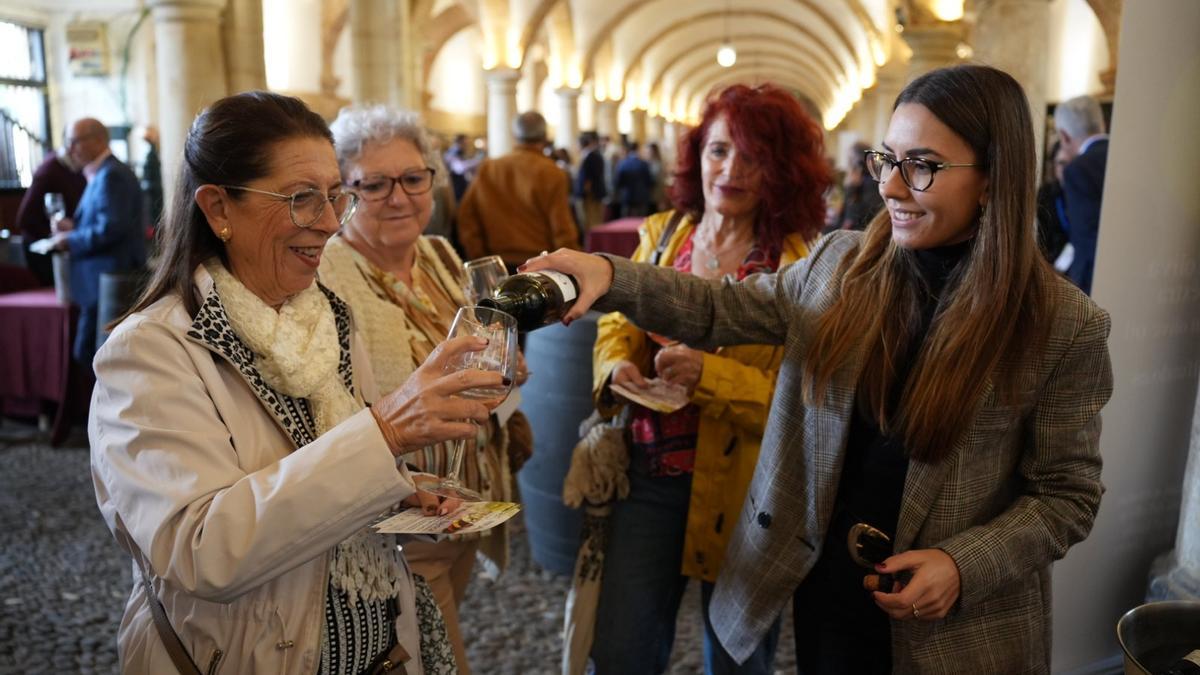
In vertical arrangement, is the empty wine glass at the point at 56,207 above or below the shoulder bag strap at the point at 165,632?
above

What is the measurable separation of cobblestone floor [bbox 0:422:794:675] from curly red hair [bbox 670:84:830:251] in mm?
1741

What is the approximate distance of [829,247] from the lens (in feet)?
6.40

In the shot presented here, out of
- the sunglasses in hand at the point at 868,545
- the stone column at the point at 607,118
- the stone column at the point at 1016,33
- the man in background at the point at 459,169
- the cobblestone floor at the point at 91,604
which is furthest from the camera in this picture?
the stone column at the point at 607,118

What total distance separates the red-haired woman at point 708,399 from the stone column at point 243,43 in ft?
18.1

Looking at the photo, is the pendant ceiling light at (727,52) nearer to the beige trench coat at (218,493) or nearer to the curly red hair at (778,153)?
the curly red hair at (778,153)

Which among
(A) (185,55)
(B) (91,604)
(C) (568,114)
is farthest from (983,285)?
(C) (568,114)

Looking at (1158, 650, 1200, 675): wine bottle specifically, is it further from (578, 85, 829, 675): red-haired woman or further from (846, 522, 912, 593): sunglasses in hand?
(578, 85, 829, 675): red-haired woman

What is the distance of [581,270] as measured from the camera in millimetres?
1818

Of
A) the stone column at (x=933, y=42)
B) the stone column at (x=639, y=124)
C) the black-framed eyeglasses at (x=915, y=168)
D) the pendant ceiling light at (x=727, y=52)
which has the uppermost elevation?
the pendant ceiling light at (x=727, y=52)

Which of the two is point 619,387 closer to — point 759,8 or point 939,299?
point 939,299

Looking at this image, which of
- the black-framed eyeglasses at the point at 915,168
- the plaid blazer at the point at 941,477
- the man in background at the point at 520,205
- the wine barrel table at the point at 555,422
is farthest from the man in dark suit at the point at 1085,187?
the black-framed eyeglasses at the point at 915,168

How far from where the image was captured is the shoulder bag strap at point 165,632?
60.0 inches

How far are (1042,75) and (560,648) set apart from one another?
616 cm

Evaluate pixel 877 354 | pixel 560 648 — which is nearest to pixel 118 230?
pixel 560 648
